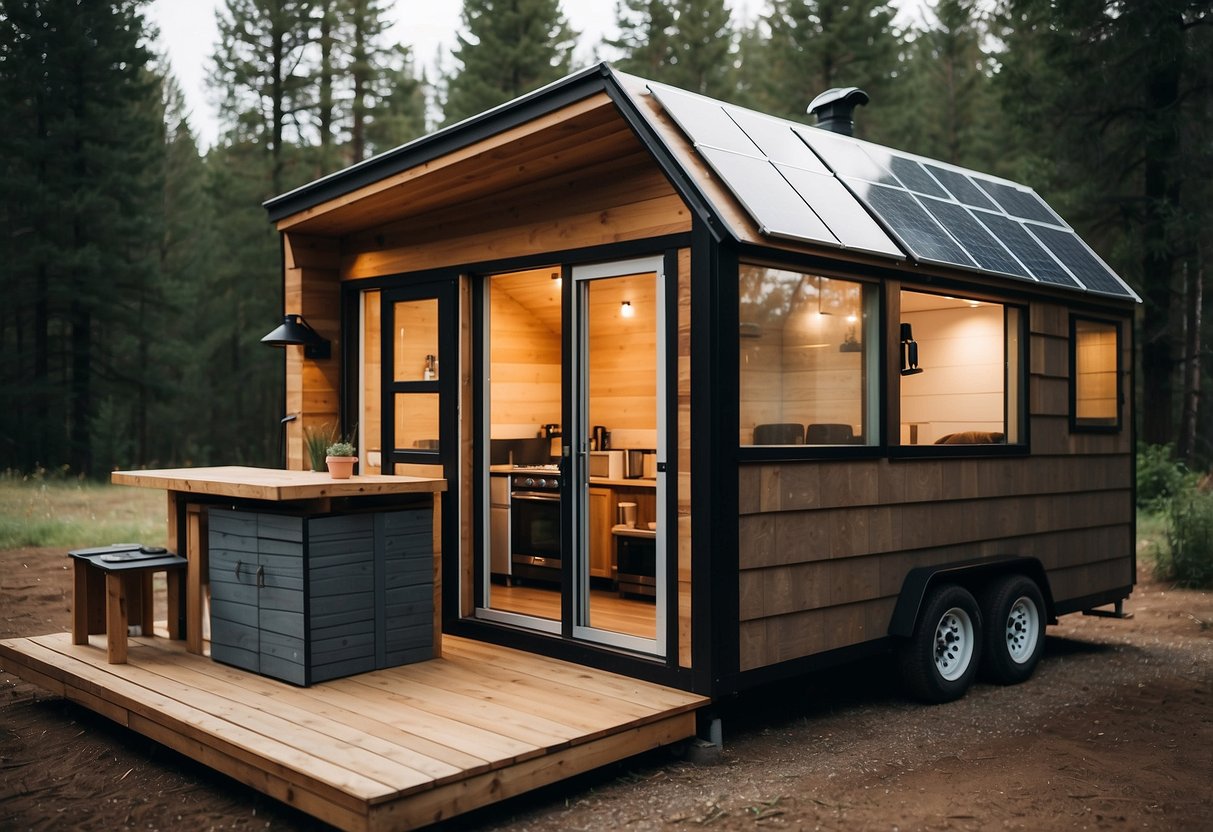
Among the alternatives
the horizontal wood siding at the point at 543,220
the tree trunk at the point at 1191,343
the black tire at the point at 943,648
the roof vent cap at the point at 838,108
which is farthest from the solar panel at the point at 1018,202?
the tree trunk at the point at 1191,343

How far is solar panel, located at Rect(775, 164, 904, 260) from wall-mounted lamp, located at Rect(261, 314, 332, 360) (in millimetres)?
3172

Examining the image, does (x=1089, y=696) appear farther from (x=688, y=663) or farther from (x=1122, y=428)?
(x=688, y=663)

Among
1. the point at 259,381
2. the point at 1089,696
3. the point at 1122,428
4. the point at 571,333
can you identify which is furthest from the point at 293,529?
the point at 259,381

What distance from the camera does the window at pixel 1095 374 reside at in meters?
6.85

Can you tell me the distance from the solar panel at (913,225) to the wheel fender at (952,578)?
5.55 ft

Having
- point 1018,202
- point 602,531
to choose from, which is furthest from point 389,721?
point 1018,202

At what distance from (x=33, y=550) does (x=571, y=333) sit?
7443 millimetres

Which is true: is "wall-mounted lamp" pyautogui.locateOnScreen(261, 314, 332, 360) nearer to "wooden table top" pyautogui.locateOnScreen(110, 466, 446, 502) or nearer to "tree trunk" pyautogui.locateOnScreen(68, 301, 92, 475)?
"wooden table top" pyautogui.locateOnScreen(110, 466, 446, 502)

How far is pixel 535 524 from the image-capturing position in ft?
24.1

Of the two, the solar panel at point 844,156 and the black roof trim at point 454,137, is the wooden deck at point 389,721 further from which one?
the solar panel at point 844,156

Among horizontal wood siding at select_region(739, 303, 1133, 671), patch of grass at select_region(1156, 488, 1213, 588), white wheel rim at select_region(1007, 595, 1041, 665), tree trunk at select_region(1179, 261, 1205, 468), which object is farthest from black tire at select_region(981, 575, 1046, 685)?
tree trunk at select_region(1179, 261, 1205, 468)

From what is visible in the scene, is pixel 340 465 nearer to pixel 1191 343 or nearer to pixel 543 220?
pixel 543 220

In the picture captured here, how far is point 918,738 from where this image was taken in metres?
4.97

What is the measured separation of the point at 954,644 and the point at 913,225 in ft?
7.83
